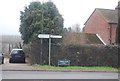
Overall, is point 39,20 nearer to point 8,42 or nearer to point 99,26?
point 8,42

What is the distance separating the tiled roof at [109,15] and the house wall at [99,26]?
0.53m

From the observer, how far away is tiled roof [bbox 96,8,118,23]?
3562 cm

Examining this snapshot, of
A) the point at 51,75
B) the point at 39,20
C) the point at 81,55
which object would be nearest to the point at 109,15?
the point at 39,20

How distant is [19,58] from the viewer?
74.9 ft

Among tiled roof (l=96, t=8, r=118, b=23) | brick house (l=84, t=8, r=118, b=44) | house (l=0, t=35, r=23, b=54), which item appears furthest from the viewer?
house (l=0, t=35, r=23, b=54)

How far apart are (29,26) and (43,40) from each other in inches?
151

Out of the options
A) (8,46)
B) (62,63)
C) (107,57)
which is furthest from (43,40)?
(8,46)

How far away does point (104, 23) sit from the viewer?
36.3 meters

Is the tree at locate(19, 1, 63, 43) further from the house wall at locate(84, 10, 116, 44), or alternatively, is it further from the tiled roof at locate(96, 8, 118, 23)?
the tiled roof at locate(96, 8, 118, 23)

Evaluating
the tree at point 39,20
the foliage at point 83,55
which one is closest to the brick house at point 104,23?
the tree at point 39,20

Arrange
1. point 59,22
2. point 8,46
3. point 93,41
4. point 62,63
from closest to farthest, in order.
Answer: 1. point 62,63
2. point 59,22
3. point 93,41
4. point 8,46

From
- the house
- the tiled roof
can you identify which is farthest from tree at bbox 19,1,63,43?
the tiled roof

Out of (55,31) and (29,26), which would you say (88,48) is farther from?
(29,26)

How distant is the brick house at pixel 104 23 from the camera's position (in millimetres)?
35062
